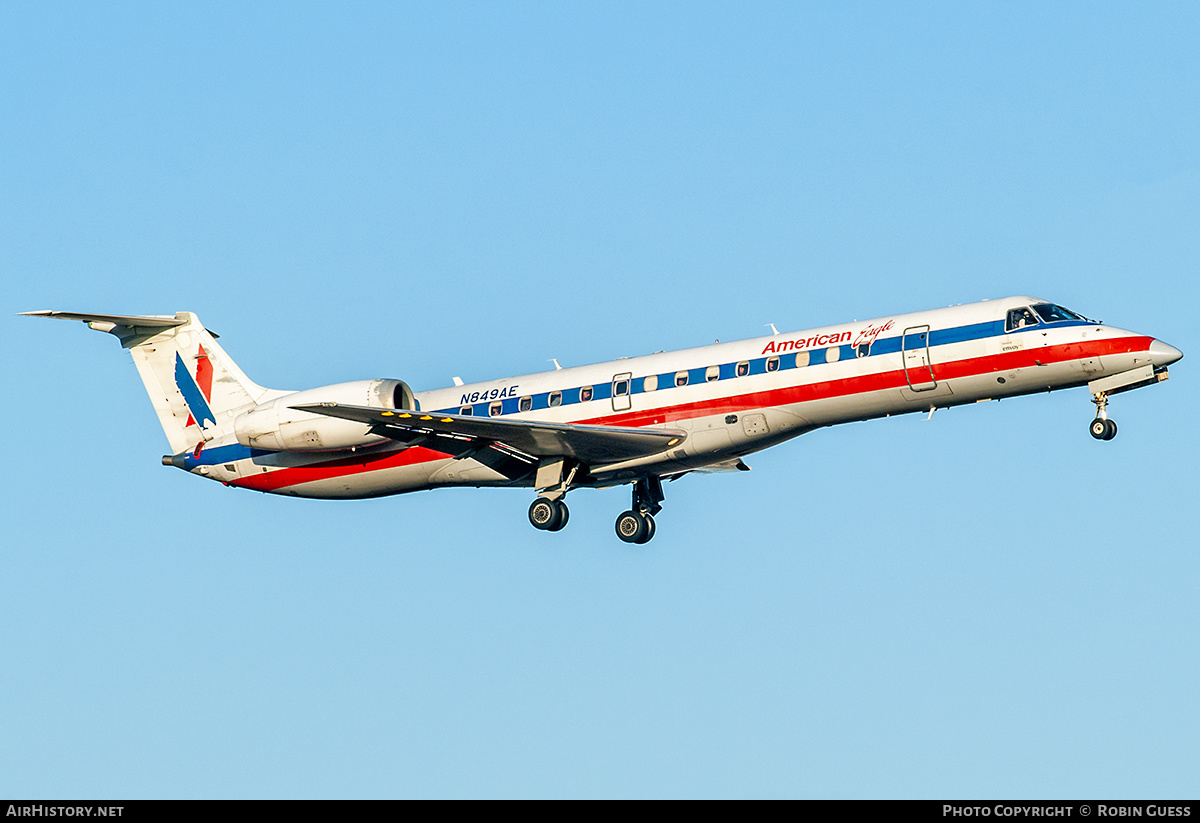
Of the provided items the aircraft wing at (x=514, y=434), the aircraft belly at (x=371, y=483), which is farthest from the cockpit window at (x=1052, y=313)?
the aircraft belly at (x=371, y=483)

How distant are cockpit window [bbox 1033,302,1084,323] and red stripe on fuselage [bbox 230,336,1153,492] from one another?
635mm

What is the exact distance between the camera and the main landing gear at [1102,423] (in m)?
27.4

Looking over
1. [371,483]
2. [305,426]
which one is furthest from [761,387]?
[305,426]

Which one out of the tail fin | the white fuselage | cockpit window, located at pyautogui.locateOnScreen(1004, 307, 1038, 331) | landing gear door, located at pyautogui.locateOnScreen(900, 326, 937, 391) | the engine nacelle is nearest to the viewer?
the white fuselage

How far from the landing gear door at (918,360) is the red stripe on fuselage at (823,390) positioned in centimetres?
11

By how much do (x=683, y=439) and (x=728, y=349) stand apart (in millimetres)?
2007

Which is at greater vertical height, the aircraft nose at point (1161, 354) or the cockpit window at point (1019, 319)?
the cockpit window at point (1019, 319)

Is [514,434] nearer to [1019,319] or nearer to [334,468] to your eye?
[334,468]

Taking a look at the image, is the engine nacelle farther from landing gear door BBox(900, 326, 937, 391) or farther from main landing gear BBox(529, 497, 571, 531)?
landing gear door BBox(900, 326, 937, 391)

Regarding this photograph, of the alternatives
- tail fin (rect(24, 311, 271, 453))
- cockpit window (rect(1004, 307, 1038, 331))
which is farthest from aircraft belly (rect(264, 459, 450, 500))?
cockpit window (rect(1004, 307, 1038, 331))

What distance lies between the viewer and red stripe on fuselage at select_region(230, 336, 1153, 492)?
90.2ft

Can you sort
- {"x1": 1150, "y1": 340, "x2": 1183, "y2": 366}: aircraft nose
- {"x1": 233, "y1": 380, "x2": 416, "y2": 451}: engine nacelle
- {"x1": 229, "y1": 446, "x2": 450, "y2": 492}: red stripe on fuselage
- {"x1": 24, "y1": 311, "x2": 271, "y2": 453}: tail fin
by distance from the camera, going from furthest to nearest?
{"x1": 24, "y1": 311, "x2": 271, "y2": 453}: tail fin < {"x1": 229, "y1": 446, "x2": 450, "y2": 492}: red stripe on fuselage < {"x1": 233, "y1": 380, "x2": 416, "y2": 451}: engine nacelle < {"x1": 1150, "y1": 340, "x2": 1183, "y2": 366}: aircraft nose

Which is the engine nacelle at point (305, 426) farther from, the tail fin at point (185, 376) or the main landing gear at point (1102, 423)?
the main landing gear at point (1102, 423)
